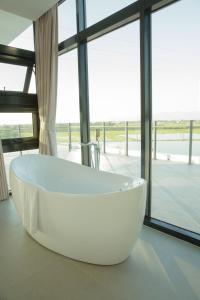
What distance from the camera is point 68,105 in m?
3.70

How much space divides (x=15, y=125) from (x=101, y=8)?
2308 mm

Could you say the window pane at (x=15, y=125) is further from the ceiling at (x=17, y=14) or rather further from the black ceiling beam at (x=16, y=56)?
the ceiling at (x=17, y=14)

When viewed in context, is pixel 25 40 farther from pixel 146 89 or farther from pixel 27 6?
pixel 146 89

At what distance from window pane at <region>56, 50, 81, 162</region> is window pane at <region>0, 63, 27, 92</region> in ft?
2.49

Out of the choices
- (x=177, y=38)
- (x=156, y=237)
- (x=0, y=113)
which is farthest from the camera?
(x=0, y=113)

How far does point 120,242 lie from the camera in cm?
167

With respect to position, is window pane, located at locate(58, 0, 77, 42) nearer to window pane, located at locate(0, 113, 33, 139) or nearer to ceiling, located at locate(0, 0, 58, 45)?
ceiling, located at locate(0, 0, 58, 45)

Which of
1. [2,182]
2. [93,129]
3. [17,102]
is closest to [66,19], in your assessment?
[17,102]


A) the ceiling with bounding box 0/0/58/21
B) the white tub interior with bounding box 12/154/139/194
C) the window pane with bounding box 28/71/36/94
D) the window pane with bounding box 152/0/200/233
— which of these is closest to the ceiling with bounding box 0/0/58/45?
the ceiling with bounding box 0/0/58/21

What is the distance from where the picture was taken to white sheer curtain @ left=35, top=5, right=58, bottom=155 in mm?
3205

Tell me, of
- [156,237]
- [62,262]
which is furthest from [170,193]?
[62,262]

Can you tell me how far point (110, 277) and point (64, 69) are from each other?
3137mm

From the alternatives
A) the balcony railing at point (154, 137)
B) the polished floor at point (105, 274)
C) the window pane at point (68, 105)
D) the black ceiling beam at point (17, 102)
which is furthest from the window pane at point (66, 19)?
the polished floor at point (105, 274)

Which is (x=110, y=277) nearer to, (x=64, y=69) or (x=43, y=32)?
(x=64, y=69)
